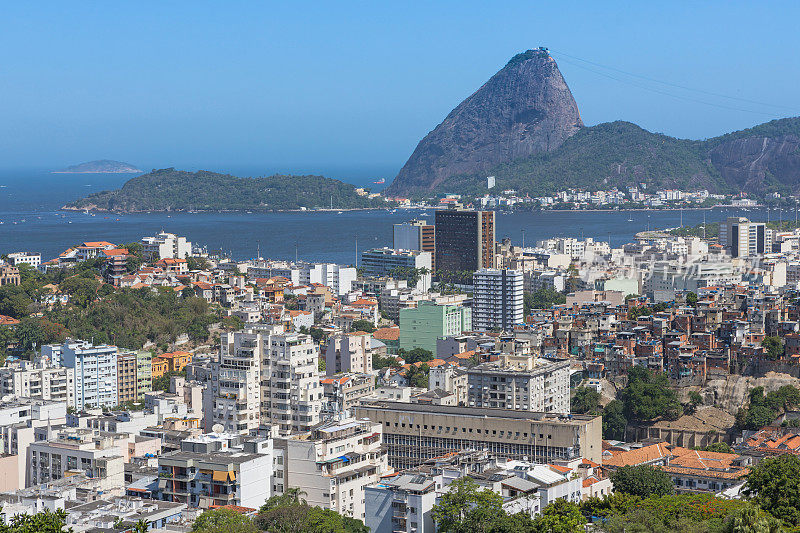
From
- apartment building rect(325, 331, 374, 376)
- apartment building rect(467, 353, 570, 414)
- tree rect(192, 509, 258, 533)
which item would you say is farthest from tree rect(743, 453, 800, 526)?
apartment building rect(325, 331, 374, 376)

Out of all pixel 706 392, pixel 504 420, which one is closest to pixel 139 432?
pixel 504 420

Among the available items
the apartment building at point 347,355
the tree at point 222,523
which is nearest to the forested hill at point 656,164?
the apartment building at point 347,355

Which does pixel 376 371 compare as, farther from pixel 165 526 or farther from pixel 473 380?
pixel 165 526

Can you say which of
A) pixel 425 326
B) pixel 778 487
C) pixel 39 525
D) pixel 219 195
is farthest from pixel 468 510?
pixel 219 195

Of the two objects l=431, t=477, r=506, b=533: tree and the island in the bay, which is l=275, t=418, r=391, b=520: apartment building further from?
the island in the bay

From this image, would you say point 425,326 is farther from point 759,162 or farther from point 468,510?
point 759,162

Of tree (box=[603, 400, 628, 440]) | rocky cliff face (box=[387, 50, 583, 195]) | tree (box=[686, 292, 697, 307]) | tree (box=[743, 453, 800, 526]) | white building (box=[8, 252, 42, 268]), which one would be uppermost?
rocky cliff face (box=[387, 50, 583, 195])
